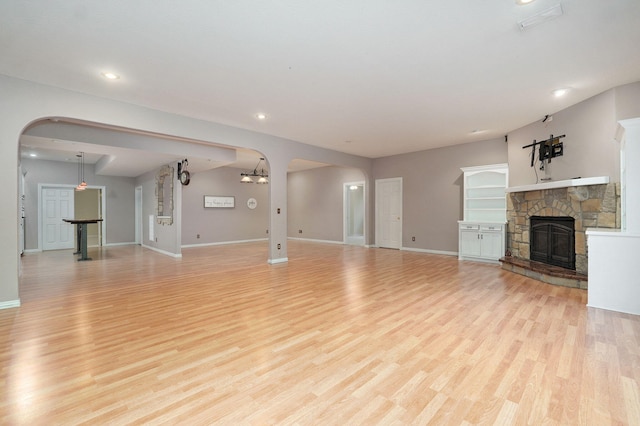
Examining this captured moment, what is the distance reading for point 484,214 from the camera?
7.08 metres

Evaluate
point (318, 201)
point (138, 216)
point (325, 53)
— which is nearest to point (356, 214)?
point (318, 201)

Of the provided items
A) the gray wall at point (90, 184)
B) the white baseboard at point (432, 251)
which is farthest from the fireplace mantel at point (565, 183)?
the gray wall at point (90, 184)

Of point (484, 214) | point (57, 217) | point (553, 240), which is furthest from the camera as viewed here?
point (57, 217)

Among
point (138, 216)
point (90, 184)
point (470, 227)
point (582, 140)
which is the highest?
point (582, 140)

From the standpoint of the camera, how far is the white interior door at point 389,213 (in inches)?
342

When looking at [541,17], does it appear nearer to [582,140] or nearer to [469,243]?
[582,140]

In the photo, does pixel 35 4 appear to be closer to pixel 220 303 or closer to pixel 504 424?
pixel 220 303

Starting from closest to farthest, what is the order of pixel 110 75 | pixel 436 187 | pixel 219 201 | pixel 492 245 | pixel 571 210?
pixel 110 75 < pixel 571 210 < pixel 492 245 < pixel 436 187 < pixel 219 201

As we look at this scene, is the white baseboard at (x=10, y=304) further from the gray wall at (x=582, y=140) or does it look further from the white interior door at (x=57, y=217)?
the gray wall at (x=582, y=140)

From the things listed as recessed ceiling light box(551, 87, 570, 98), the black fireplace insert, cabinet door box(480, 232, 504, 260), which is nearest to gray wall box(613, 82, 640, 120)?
recessed ceiling light box(551, 87, 570, 98)

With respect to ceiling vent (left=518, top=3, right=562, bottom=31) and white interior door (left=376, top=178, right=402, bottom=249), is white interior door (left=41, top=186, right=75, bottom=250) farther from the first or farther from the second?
ceiling vent (left=518, top=3, right=562, bottom=31)

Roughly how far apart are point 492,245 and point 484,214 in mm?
1007

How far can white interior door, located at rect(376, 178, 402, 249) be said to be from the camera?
8.69 metres

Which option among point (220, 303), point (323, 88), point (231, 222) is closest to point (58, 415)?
point (220, 303)
